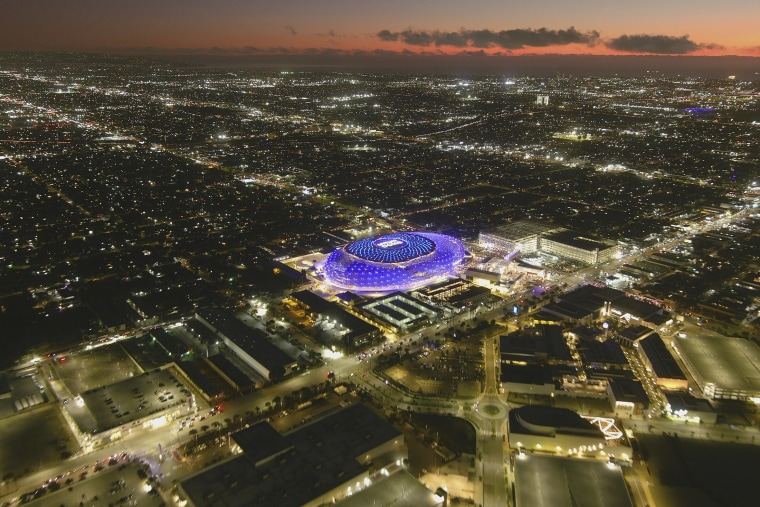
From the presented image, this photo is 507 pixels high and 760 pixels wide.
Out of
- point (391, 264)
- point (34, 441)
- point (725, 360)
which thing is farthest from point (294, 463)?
point (725, 360)

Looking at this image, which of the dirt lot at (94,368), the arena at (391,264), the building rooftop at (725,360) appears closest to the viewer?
the building rooftop at (725,360)

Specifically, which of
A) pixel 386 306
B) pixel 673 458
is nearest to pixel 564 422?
pixel 673 458

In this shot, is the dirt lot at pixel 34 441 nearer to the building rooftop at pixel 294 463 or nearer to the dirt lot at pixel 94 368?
the dirt lot at pixel 94 368

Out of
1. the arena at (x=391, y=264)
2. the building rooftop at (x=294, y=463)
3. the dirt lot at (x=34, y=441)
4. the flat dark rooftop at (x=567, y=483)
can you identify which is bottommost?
the dirt lot at (x=34, y=441)

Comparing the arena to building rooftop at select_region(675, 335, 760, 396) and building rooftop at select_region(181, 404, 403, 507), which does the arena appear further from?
building rooftop at select_region(675, 335, 760, 396)

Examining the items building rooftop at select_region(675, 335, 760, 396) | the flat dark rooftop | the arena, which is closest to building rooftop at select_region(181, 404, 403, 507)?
the flat dark rooftop

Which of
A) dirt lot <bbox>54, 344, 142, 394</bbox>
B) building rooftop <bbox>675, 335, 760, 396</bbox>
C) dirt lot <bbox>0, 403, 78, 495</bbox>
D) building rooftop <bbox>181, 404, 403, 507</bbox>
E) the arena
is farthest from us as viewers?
the arena

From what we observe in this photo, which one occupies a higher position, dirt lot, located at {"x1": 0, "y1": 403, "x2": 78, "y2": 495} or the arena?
the arena

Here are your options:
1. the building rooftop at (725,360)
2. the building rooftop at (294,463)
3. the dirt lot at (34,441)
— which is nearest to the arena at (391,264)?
the building rooftop at (294,463)
